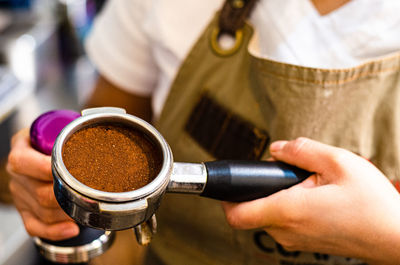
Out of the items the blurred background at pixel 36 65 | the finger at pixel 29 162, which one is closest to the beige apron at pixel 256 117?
the finger at pixel 29 162

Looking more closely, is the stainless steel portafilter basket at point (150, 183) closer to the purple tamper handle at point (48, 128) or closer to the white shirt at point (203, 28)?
the purple tamper handle at point (48, 128)

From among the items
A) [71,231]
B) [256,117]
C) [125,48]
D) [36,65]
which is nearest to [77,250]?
[71,231]

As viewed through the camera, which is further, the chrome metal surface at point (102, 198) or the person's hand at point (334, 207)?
the person's hand at point (334, 207)

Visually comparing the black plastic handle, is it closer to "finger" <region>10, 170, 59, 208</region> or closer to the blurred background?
"finger" <region>10, 170, 59, 208</region>

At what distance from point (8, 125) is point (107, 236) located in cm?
87

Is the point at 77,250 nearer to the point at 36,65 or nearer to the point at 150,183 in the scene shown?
the point at 150,183

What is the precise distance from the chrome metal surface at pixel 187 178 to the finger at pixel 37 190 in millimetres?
175

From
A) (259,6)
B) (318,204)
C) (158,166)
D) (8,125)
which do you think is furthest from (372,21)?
(8,125)

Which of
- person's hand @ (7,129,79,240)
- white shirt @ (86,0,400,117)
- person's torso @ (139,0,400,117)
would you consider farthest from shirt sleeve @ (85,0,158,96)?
person's hand @ (7,129,79,240)

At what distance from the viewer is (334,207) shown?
1.60ft

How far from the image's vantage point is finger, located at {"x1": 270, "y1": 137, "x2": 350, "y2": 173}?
0.50 meters

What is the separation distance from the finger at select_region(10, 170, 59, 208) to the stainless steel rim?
15 centimetres

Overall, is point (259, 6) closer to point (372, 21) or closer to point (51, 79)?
point (372, 21)

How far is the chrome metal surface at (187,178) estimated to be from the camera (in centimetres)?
41
